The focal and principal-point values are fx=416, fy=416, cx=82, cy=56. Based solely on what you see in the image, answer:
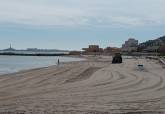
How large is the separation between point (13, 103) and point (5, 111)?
1720mm

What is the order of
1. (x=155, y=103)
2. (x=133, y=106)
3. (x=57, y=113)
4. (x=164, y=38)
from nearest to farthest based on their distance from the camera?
(x=57, y=113)
(x=133, y=106)
(x=155, y=103)
(x=164, y=38)

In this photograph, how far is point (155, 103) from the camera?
13648mm

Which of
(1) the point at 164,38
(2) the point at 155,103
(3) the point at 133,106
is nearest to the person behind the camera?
(3) the point at 133,106

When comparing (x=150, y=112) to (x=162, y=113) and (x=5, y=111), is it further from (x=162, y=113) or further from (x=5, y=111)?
(x=5, y=111)

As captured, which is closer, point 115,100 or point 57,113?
point 57,113

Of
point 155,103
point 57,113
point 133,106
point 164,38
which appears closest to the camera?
point 57,113

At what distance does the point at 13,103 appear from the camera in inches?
520

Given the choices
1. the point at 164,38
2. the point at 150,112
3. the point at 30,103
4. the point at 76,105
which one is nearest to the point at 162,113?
the point at 150,112

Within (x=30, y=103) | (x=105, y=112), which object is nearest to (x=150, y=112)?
(x=105, y=112)

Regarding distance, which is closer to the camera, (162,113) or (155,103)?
(162,113)

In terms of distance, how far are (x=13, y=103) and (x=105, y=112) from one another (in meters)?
3.31

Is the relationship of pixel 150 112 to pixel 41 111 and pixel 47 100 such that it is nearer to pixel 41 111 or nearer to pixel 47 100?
pixel 41 111

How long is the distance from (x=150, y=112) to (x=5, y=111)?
4.01 meters

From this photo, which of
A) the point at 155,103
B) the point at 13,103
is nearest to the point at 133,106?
the point at 155,103
